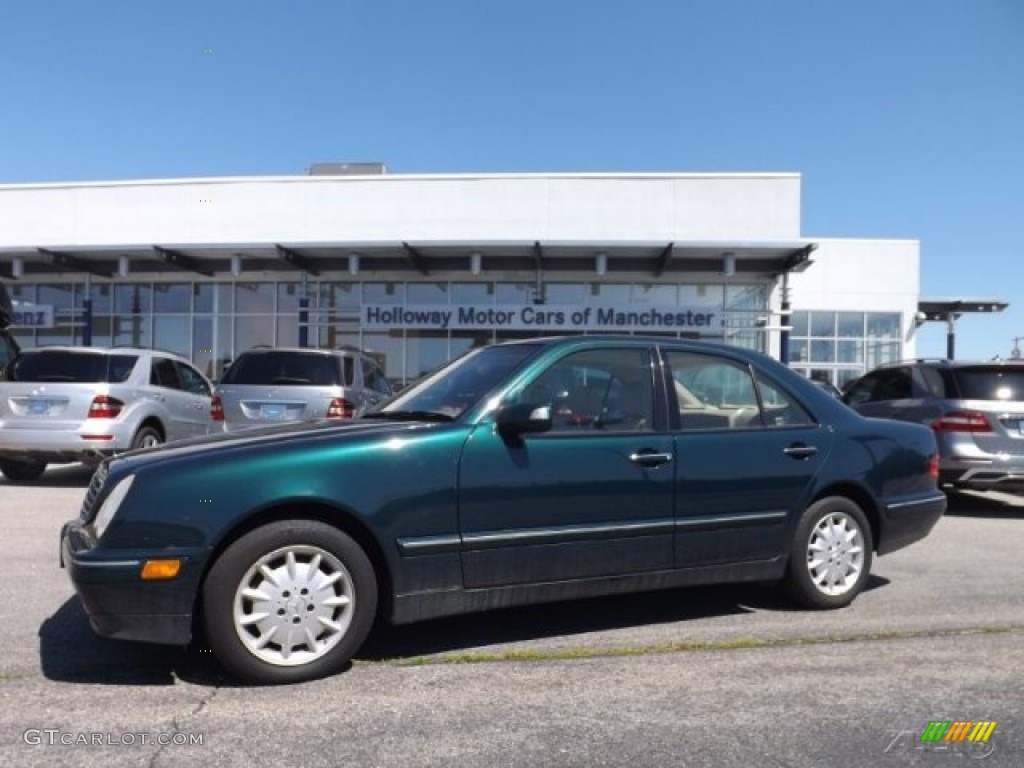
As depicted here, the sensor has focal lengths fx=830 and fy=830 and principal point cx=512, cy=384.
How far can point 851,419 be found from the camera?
17.1ft

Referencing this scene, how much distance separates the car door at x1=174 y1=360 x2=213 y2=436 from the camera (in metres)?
11.5

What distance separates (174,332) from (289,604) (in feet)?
66.5

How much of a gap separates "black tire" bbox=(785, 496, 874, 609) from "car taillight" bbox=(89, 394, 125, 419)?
801 centimetres

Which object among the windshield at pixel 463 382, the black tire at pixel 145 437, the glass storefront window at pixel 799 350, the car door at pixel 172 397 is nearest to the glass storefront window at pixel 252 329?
the car door at pixel 172 397

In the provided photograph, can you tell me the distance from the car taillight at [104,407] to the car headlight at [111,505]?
21.6ft

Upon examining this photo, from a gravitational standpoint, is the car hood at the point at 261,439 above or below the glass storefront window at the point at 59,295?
below

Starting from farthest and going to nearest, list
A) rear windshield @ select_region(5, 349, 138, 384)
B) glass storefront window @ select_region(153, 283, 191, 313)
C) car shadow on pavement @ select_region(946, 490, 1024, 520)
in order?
glass storefront window @ select_region(153, 283, 191, 313)
rear windshield @ select_region(5, 349, 138, 384)
car shadow on pavement @ select_region(946, 490, 1024, 520)

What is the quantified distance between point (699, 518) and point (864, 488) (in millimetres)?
1315

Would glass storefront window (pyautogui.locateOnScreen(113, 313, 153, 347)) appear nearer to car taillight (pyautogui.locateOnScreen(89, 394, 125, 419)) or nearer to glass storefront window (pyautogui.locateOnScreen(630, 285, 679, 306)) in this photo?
glass storefront window (pyautogui.locateOnScreen(630, 285, 679, 306))

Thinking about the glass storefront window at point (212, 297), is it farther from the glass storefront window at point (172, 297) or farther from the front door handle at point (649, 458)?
the front door handle at point (649, 458)

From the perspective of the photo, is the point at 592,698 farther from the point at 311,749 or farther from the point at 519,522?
the point at 311,749

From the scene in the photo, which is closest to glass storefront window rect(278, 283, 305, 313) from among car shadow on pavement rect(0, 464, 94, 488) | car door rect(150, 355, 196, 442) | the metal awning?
the metal awning

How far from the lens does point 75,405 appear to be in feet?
31.6

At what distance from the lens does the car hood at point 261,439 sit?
3.76 meters
